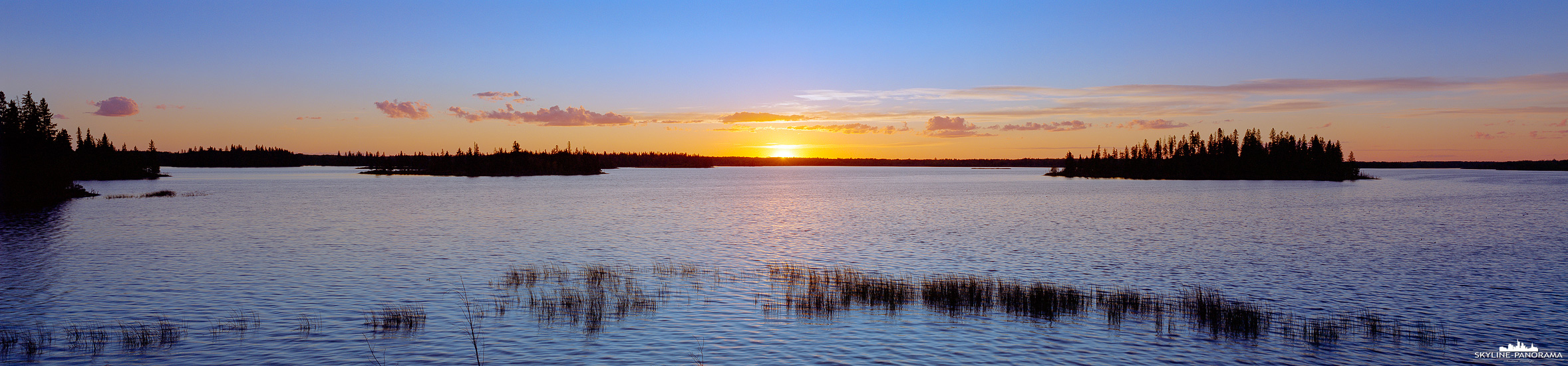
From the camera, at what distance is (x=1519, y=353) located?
17.9 meters

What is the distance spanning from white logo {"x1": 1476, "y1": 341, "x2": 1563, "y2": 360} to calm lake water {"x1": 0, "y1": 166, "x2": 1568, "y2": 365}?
1.36 ft

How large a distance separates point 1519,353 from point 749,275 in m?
21.5

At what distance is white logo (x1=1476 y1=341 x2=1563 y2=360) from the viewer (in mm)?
17578

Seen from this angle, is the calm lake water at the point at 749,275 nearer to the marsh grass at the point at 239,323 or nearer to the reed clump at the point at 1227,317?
the marsh grass at the point at 239,323

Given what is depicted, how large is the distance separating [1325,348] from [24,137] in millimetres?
111962

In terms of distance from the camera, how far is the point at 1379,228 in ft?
183

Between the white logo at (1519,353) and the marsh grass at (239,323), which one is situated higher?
the marsh grass at (239,323)

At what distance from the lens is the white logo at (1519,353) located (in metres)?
17.6

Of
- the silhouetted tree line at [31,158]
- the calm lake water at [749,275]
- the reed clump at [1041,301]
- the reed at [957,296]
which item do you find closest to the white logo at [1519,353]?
the calm lake water at [749,275]

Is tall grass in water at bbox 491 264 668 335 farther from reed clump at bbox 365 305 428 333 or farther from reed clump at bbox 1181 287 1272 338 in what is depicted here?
reed clump at bbox 1181 287 1272 338

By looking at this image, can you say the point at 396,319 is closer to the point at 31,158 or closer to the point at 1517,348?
the point at 1517,348

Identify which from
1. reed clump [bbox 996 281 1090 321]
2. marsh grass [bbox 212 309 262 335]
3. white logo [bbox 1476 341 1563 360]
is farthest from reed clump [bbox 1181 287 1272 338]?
marsh grass [bbox 212 309 262 335]

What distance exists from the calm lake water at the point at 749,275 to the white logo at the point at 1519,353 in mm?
414

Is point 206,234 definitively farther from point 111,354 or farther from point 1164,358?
point 1164,358
